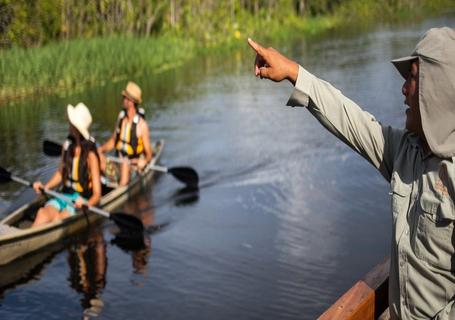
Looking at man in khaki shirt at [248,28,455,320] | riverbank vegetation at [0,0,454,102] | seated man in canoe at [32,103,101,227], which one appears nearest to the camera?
man in khaki shirt at [248,28,455,320]

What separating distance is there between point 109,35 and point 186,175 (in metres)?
Result: 15.6

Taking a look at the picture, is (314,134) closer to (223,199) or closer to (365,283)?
(223,199)

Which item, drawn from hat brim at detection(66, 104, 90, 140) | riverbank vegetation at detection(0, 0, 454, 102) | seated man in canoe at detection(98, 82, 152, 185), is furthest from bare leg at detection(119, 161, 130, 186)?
riverbank vegetation at detection(0, 0, 454, 102)

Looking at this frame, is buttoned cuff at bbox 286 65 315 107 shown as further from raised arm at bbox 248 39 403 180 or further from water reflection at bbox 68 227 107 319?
water reflection at bbox 68 227 107 319

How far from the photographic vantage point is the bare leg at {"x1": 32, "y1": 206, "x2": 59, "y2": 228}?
24.8 ft

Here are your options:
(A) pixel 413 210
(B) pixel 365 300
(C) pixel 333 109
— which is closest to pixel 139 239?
(B) pixel 365 300

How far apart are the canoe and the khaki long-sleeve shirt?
526 centimetres

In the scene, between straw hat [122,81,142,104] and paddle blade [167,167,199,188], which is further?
paddle blade [167,167,199,188]

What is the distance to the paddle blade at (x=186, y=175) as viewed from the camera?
10.2 meters

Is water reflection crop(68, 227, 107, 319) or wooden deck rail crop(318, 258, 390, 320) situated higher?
wooden deck rail crop(318, 258, 390, 320)

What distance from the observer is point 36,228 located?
7.12 meters

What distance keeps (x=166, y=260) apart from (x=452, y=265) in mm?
5669

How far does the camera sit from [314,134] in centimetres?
1370

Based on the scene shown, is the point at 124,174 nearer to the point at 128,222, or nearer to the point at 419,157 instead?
the point at 128,222
